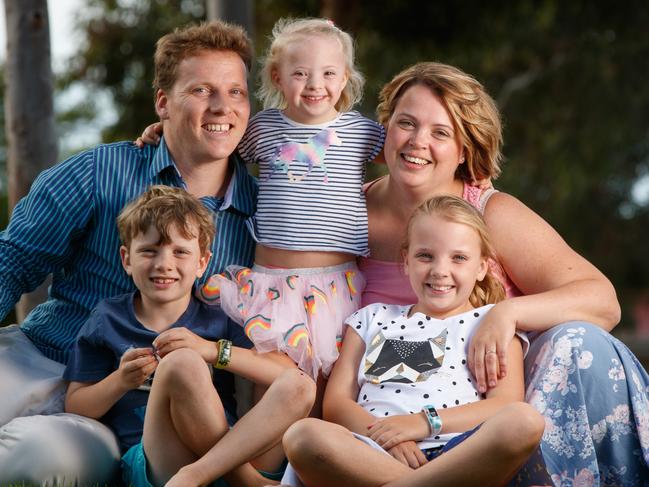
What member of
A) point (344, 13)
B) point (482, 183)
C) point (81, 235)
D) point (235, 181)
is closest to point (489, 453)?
point (482, 183)

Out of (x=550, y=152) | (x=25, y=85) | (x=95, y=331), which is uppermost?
(x=25, y=85)

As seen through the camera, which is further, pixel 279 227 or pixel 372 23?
pixel 372 23

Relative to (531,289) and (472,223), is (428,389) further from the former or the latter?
(531,289)

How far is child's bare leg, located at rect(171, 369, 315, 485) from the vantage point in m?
3.36

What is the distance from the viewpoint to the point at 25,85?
17.7 ft

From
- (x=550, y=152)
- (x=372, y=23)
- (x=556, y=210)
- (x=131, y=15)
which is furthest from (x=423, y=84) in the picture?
(x=556, y=210)

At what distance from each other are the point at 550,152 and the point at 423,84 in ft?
41.4

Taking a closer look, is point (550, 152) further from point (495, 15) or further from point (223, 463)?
point (223, 463)

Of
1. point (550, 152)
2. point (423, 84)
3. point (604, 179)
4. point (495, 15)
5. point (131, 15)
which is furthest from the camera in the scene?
point (604, 179)

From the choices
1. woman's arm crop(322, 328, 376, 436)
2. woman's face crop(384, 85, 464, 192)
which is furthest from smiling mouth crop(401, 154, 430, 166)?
woman's arm crop(322, 328, 376, 436)

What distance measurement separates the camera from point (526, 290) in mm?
4059

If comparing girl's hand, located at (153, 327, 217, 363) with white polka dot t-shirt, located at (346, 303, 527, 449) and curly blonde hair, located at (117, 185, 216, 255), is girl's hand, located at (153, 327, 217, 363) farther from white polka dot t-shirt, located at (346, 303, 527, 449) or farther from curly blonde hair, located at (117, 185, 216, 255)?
white polka dot t-shirt, located at (346, 303, 527, 449)

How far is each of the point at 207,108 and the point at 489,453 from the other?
6.14 ft

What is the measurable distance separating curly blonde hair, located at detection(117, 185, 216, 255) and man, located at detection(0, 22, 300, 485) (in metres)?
0.31
